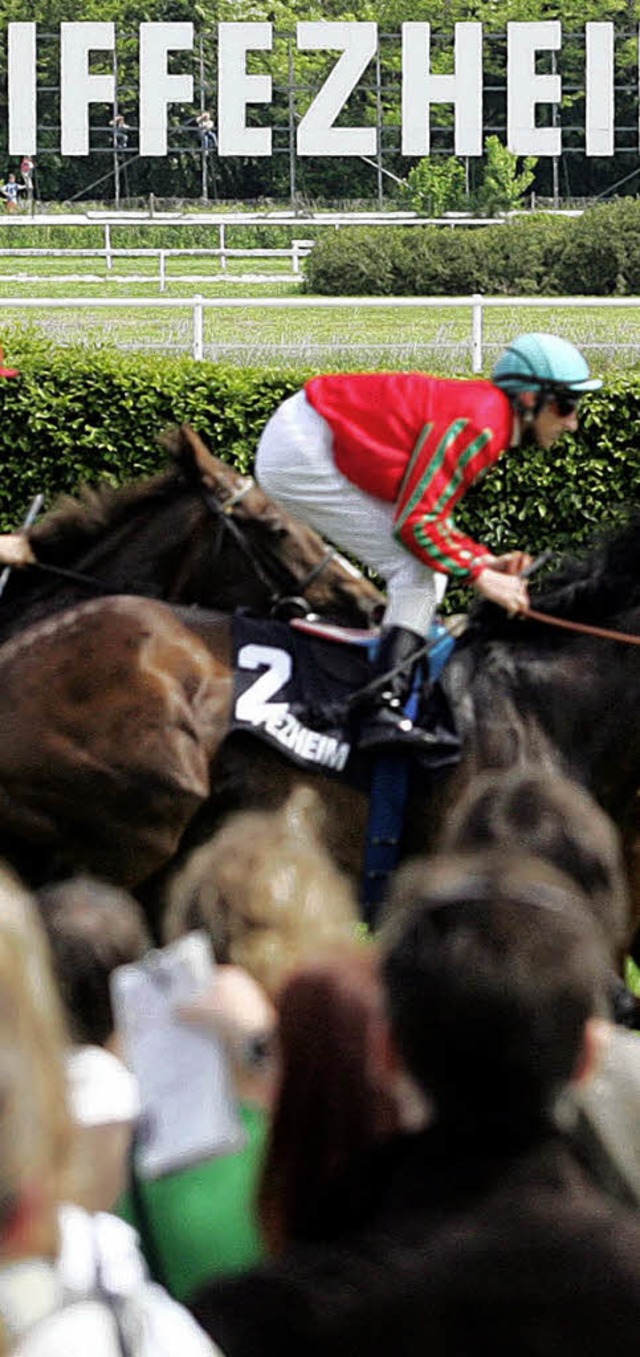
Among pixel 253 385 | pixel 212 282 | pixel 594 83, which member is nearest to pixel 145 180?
pixel 594 83

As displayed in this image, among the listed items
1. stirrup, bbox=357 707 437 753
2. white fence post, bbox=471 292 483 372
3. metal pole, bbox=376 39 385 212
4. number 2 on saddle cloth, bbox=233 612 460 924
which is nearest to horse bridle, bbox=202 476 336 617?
number 2 on saddle cloth, bbox=233 612 460 924

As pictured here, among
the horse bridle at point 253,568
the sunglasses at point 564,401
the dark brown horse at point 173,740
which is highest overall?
the sunglasses at point 564,401

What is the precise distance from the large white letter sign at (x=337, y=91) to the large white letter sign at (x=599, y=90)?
17.1ft

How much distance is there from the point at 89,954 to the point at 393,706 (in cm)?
249

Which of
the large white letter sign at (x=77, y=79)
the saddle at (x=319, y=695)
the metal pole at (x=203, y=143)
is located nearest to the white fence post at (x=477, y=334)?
the saddle at (x=319, y=695)

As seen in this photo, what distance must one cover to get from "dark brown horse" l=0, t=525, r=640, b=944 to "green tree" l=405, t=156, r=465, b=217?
38.7 meters

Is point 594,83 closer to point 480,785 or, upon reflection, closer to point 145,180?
point 145,180

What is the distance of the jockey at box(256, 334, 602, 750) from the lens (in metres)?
5.07

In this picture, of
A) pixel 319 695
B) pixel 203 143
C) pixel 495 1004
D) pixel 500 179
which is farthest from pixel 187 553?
pixel 203 143

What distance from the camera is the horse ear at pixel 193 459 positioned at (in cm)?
552

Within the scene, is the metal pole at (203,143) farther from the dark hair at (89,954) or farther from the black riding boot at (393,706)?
the dark hair at (89,954)

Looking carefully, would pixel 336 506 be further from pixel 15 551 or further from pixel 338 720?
pixel 15 551

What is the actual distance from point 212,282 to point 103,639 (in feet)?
82.7

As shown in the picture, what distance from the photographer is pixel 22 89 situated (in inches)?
1854
